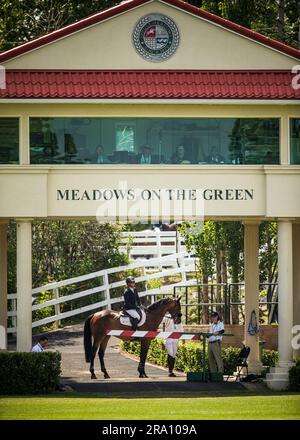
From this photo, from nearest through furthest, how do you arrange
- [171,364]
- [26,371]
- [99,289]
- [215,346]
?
1. [26,371]
2. [215,346]
3. [171,364]
4. [99,289]

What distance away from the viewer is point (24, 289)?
37.8 metres

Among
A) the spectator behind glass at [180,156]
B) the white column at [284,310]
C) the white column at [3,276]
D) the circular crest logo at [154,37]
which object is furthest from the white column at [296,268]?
the white column at [3,276]

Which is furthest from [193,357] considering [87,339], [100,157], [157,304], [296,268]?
[100,157]

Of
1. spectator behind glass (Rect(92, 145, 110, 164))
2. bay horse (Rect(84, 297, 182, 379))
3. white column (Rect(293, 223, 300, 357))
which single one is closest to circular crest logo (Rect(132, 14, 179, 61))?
spectator behind glass (Rect(92, 145, 110, 164))

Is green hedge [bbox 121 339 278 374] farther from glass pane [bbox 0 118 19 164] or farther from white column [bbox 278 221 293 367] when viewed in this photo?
glass pane [bbox 0 118 19 164]

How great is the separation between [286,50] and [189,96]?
2.72 metres

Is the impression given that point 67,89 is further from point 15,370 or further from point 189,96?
point 15,370

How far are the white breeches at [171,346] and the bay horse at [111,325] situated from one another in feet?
2.41

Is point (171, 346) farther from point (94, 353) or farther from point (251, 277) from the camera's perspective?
point (251, 277)

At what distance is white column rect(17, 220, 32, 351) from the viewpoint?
37688 mm

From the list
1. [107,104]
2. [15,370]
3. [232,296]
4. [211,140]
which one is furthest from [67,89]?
[232,296]

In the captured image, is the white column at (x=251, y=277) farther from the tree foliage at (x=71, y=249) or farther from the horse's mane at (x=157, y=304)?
the tree foliage at (x=71, y=249)

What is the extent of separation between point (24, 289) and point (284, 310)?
6316 mm
